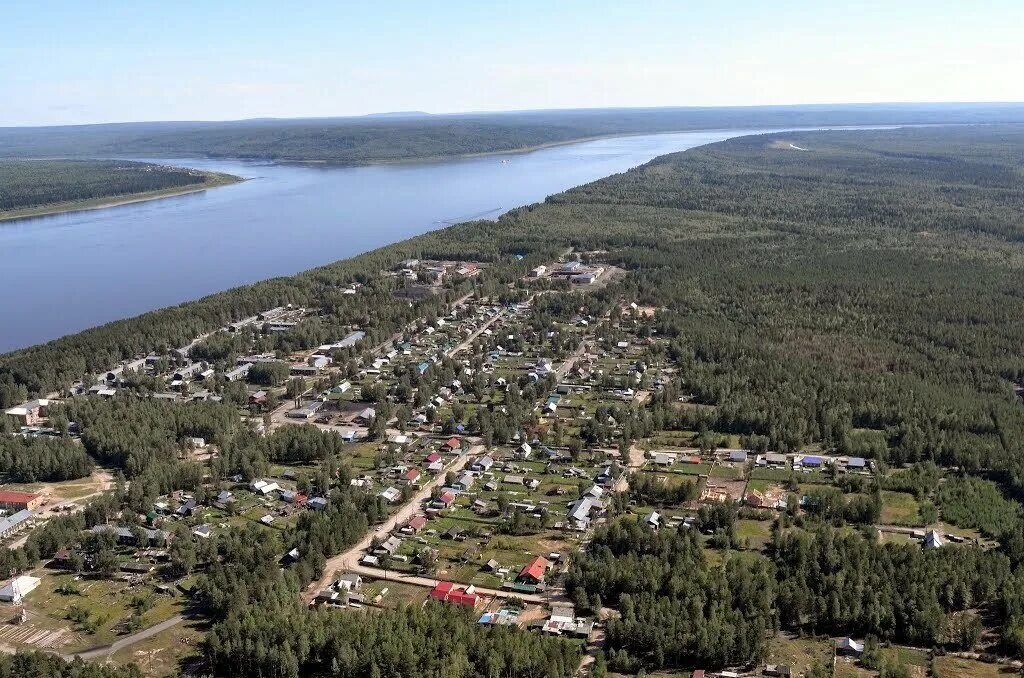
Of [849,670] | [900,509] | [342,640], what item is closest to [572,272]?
[900,509]

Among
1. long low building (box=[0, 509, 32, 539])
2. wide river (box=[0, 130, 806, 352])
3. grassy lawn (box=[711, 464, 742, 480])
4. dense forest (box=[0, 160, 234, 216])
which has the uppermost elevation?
dense forest (box=[0, 160, 234, 216])

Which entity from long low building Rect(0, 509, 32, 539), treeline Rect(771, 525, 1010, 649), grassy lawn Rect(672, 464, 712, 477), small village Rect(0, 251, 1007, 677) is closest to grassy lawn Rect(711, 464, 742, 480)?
small village Rect(0, 251, 1007, 677)

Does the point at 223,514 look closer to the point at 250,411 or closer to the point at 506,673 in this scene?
the point at 250,411

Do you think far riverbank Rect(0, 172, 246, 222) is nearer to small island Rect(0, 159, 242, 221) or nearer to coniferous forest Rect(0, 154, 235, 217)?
small island Rect(0, 159, 242, 221)

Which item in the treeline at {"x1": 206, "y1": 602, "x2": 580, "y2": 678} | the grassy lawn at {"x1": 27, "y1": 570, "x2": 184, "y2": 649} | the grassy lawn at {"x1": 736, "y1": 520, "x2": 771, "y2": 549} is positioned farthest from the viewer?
the grassy lawn at {"x1": 736, "y1": 520, "x2": 771, "y2": 549}

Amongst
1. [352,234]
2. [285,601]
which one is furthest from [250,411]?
[352,234]

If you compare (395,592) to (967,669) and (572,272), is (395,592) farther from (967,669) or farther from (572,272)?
(572,272)
